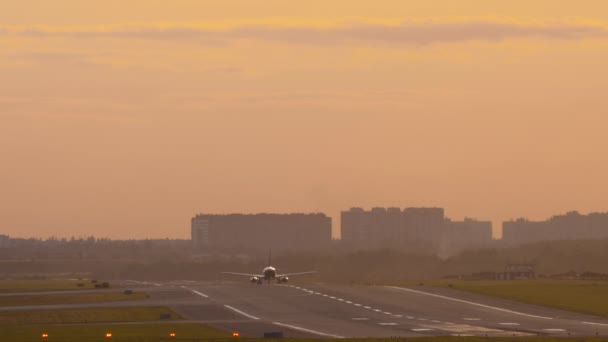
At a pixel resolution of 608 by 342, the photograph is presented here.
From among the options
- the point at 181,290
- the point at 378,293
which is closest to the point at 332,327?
the point at 378,293

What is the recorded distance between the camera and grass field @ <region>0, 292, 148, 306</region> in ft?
378

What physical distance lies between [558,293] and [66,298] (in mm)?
46434

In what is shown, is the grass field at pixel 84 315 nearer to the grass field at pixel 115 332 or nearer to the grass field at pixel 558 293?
the grass field at pixel 115 332

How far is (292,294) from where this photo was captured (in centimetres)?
11812

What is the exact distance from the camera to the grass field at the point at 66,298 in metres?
115

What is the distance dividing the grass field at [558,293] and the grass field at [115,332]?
3081cm

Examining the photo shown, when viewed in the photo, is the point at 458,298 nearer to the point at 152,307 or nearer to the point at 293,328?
the point at 152,307

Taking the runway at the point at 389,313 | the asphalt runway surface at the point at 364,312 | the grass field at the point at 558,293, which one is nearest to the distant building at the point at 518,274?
the grass field at the point at 558,293

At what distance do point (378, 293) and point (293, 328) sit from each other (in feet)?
132

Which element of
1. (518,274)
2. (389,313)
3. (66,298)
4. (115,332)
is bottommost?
(115,332)

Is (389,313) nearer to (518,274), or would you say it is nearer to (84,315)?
(84,315)

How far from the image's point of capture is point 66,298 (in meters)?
122

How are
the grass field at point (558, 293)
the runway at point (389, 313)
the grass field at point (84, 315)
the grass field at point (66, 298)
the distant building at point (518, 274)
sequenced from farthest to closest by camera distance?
1. the distant building at point (518, 274)
2. the grass field at point (66, 298)
3. the grass field at point (558, 293)
4. the grass field at point (84, 315)
5. the runway at point (389, 313)

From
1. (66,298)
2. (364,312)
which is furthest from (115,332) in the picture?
(66,298)
